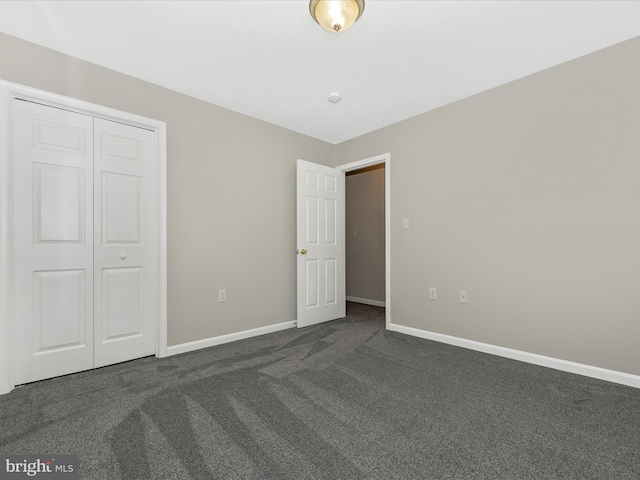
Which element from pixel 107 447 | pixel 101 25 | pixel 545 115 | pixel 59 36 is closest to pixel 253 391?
pixel 107 447

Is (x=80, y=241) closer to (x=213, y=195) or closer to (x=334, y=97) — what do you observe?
(x=213, y=195)

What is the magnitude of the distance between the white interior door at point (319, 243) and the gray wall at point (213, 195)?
149mm

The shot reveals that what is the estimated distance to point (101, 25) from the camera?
2.11 metres

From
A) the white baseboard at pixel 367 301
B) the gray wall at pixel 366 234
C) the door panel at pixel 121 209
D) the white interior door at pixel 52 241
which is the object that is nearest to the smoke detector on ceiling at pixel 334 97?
the door panel at pixel 121 209

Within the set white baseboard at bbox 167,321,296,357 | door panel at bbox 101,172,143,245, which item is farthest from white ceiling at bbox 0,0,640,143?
white baseboard at bbox 167,321,296,357

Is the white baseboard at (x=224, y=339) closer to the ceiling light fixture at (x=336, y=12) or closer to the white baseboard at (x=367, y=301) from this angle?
the white baseboard at (x=367, y=301)

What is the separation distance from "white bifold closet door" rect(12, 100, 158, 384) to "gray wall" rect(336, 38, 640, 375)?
2741mm

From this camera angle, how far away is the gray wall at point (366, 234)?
17.8ft

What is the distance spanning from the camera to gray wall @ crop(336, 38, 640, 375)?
2268 mm

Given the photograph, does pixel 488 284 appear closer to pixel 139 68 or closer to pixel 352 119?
pixel 352 119

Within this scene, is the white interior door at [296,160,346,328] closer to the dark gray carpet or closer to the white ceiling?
the white ceiling

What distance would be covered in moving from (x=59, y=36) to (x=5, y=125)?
74cm

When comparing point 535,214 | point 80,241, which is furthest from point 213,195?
point 535,214

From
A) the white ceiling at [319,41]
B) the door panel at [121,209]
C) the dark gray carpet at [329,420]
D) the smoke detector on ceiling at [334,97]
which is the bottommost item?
the dark gray carpet at [329,420]
